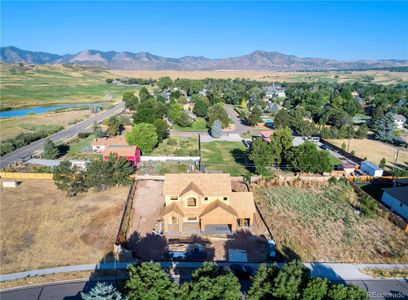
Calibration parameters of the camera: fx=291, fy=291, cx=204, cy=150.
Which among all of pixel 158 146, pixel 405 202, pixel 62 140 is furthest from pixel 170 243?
pixel 62 140

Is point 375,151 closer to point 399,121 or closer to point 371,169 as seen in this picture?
point 371,169

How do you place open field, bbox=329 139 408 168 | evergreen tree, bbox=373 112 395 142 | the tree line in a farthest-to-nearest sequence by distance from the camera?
evergreen tree, bbox=373 112 395 142
open field, bbox=329 139 408 168
the tree line

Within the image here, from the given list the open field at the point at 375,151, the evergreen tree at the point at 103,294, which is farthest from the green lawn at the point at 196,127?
the evergreen tree at the point at 103,294

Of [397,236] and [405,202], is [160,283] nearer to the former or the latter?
[397,236]

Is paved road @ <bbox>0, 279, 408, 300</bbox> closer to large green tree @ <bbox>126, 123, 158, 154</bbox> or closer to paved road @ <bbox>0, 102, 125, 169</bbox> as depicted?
large green tree @ <bbox>126, 123, 158, 154</bbox>

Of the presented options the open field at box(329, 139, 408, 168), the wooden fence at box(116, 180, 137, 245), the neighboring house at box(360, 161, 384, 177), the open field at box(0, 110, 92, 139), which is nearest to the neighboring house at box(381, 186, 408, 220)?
the neighboring house at box(360, 161, 384, 177)

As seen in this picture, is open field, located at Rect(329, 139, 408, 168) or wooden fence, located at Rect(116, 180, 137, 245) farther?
open field, located at Rect(329, 139, 408, 168)

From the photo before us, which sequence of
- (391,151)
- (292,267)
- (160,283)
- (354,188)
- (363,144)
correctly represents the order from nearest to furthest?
(160,283) → (292,267) → (354,188) → (391,151) → (363,144)
